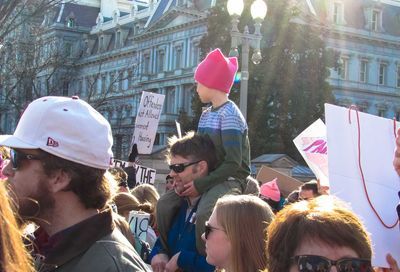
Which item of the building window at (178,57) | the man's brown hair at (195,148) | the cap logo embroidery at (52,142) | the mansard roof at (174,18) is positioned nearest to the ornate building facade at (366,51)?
the mansard roof at (174,18)

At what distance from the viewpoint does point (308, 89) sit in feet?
131

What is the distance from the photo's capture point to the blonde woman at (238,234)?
3342mm

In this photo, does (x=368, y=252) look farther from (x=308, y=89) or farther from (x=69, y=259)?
(x=308, y=89)

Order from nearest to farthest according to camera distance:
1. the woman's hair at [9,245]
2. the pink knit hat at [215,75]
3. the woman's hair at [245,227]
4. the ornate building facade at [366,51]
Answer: the woman's hair at [9,245]
the woman's hair at [245,227]
the pink knit hat at [215,75]
the ornate building facade at [366,51]

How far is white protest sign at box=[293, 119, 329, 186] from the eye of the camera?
5727 mm

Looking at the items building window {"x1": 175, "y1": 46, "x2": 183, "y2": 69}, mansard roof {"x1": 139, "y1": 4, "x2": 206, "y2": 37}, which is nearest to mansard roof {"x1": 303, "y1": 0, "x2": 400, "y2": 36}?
mansard roof {"x1": 139, "y1": 4, "x2": 206, "y2": 37}

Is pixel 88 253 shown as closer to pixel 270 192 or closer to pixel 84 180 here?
pixel 84 180

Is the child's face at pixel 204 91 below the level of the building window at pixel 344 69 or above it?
below

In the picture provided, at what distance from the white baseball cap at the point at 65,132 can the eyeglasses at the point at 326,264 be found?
0.89m

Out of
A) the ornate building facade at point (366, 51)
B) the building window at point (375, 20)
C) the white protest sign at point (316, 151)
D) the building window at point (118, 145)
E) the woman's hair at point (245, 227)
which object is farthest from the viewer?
the building window at point (375, 20)

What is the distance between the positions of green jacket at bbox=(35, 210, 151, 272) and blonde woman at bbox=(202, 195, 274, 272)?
0.84 m

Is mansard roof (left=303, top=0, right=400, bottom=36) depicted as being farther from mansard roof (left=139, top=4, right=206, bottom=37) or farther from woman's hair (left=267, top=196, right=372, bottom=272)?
woman's hair (left=267, top=196, right=372, bottom=272)

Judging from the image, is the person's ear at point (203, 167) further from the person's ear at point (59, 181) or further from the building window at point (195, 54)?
the building window at point (195, 54)

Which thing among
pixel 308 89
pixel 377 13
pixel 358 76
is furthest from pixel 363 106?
pixel 308 89
